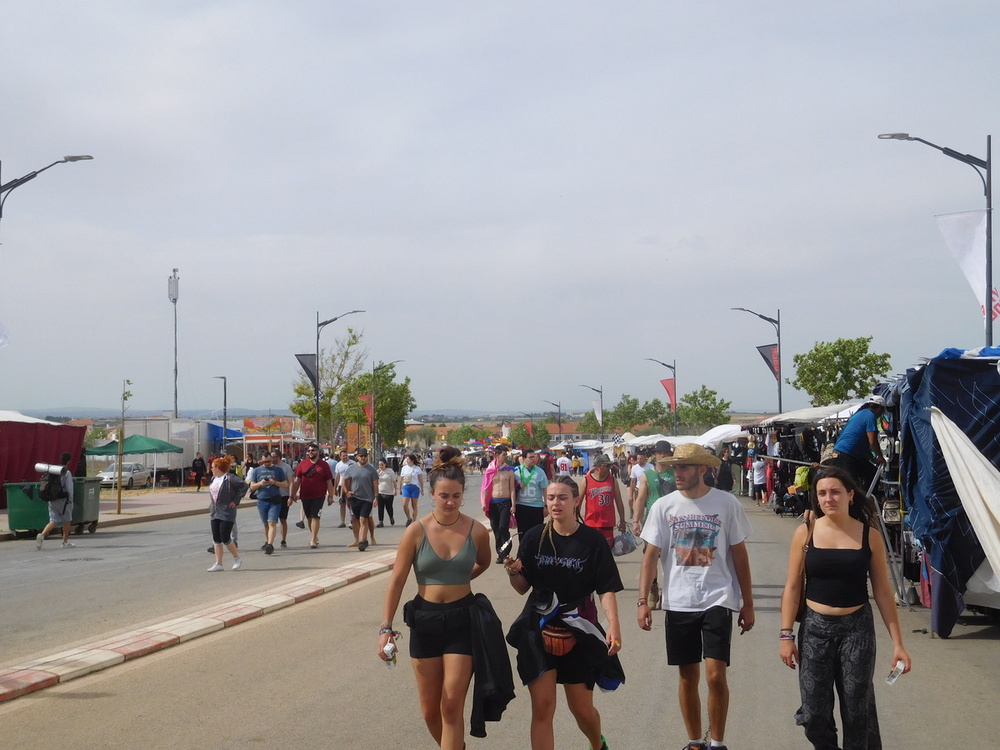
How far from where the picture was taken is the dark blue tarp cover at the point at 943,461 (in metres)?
8.58

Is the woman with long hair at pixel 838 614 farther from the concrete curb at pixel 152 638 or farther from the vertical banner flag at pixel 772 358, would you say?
the vertical banner flag at pixel 772 358

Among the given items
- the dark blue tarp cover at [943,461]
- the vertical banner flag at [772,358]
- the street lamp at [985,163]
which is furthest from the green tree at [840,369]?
the dark blue tarp cover at [943,461]

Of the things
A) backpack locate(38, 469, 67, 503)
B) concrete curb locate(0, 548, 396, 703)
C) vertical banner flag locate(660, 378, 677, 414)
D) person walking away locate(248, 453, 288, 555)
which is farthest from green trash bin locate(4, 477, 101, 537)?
vertical banner flag locate(660, 378, 677, 414)

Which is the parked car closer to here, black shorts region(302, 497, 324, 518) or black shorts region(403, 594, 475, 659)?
black shorts region(302, 497, 324, 518)

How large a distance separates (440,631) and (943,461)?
19.1 ft

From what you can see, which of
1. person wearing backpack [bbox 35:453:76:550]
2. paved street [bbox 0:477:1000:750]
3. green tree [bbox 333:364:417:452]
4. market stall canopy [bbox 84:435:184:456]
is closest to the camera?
paved street [bbox 0:477:1000:750]

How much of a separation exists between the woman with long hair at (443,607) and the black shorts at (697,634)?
106 cm

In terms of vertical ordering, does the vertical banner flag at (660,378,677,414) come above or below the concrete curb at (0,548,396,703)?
above

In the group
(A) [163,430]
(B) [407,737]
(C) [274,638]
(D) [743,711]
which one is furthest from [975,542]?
(A) [163,430]

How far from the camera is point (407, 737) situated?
5.79 m

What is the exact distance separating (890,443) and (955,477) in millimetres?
2710

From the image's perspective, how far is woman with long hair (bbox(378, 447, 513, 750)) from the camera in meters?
4.91

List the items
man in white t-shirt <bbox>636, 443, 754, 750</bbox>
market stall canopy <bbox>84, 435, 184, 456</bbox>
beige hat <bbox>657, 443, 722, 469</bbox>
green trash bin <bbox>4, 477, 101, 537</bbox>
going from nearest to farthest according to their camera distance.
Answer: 1. man in white t-shirt <bbox>636, 443, 754, 750</bbox>
2. beige hat <bbox>657, 443, 722, 469</bbox>
3. green trash bin <bbox>4, 477, 101, 537</bbox>
4. market stall canopy <bbox>84, 435, 184, 456</bbox>

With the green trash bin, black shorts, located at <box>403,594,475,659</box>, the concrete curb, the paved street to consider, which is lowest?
the paved street
